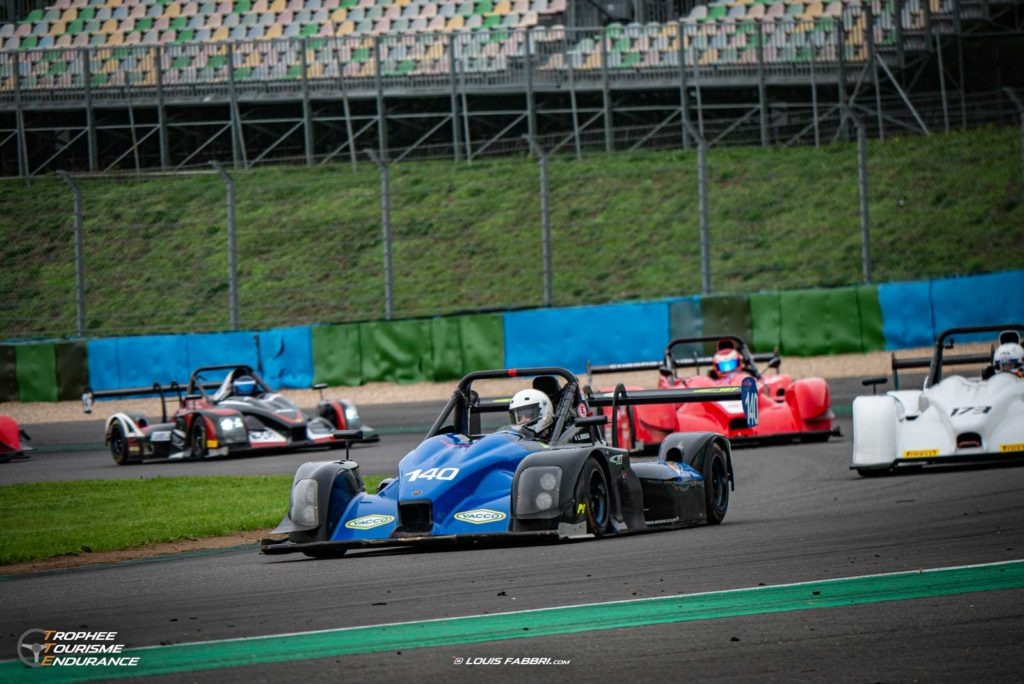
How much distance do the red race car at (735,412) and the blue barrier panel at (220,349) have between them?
36.0ft

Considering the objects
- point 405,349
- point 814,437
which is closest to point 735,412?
point 814,437

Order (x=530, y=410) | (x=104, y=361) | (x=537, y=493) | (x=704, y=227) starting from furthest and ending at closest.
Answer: (x=104, y=361)
(x=704, y=227)
(x=530, y=410)
(x=537, y=493)

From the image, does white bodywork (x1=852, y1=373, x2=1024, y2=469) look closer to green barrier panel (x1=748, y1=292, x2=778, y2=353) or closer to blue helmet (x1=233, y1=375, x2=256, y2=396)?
blue helmet (x1=233, y1=375, x2=256, y2=396)

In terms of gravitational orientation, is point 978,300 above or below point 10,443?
above

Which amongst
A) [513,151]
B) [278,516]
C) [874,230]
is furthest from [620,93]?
[278,516]

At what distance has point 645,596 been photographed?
7.75 metres

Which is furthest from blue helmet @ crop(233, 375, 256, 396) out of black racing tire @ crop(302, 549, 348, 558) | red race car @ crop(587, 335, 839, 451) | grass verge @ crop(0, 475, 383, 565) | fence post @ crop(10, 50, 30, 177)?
fence post @ crop(10, 50, 30, 177)

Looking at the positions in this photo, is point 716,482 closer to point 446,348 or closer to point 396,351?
point 446,348

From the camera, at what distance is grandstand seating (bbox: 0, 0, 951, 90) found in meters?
34.5

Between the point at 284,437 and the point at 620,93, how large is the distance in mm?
17365

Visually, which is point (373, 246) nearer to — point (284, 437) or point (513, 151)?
point (513, 151)

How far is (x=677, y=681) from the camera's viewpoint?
571 cm

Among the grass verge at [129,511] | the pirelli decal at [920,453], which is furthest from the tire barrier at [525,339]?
the pirelli decal at [920,453]

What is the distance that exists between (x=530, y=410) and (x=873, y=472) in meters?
4.88
